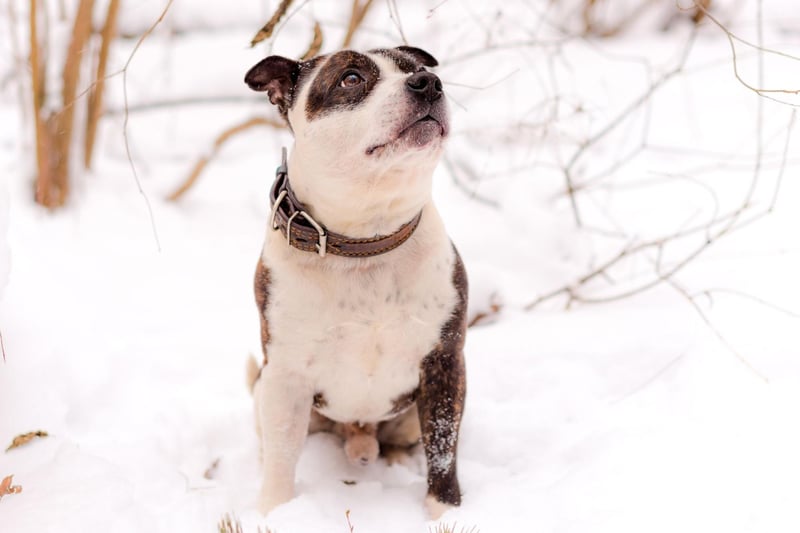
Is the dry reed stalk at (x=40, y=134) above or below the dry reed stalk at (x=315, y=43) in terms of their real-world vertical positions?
below

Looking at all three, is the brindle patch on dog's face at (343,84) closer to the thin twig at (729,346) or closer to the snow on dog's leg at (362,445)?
the snow on dog's leg at (362,445)

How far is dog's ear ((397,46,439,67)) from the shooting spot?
6.84 feet

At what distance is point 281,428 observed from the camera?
2088 millimetres

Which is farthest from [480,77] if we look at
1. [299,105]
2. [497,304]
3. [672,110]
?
[299,105]

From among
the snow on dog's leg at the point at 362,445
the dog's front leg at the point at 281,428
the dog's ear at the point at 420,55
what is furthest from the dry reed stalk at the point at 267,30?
the snow on dog's leg at the point at 362,445

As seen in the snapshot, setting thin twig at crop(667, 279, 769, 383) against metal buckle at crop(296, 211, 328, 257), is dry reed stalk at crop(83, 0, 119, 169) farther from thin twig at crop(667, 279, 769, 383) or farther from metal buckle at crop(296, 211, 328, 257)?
thin twig at crop(667, 279, 769, 383)

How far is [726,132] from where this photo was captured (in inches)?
159

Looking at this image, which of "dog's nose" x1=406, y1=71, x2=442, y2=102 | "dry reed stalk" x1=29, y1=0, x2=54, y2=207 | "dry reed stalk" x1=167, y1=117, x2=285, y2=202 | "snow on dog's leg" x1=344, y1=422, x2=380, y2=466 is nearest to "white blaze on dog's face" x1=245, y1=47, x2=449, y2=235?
"dog's nose" x1=406, y1=71, x2=442, y2=102

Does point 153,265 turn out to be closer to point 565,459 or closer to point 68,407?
point 68,407

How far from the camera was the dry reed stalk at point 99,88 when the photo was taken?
10.9 ft

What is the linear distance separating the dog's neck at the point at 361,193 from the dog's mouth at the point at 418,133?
0.05 metres

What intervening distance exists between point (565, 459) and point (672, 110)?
8.94ft

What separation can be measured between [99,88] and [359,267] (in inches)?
84.5

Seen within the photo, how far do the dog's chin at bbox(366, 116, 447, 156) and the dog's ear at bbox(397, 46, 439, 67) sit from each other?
0.45 m
